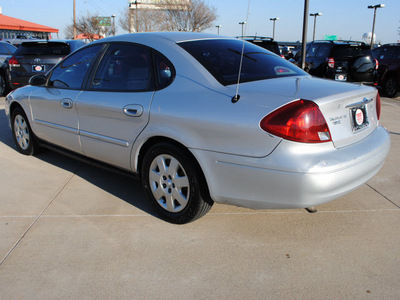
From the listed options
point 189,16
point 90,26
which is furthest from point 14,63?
point 90,26

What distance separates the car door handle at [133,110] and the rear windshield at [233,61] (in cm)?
64

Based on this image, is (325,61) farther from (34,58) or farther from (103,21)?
(103,21)

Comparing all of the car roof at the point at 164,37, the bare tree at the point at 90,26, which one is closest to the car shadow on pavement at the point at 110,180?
the car roof at the point at 164,37

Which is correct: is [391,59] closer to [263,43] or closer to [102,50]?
[263,43]

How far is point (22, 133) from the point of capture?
17.7ft

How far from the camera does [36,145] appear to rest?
5.28 meters

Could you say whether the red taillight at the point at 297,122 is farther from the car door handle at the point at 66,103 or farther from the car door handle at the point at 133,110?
the car door handle at the point at 66,103

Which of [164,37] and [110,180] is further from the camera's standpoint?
[110,180]

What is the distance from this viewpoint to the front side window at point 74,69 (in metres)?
4.18

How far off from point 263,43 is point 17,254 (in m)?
10.9

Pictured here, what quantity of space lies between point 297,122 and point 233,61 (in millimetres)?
1054

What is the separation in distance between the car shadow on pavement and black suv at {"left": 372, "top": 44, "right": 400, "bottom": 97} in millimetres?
10284

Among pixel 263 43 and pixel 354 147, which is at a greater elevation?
pixel 263 43

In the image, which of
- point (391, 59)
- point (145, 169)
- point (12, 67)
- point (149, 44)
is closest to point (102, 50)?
point (149, 44)
